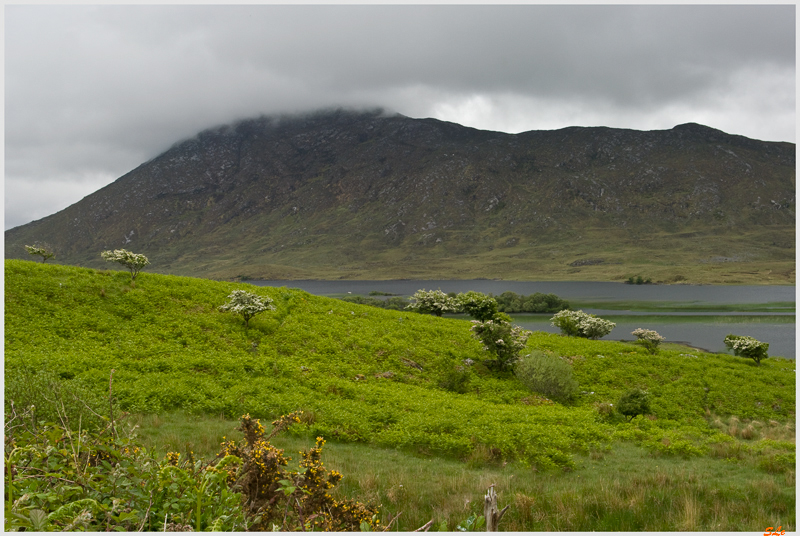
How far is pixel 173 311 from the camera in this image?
2281 centimetres

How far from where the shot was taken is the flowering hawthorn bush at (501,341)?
23.9 meters

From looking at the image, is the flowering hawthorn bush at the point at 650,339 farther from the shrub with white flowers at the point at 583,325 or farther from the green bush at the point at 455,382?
the green bush at the point at 455,382

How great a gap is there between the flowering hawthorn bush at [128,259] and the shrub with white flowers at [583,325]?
34.1 metres

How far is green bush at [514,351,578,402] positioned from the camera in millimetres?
21531

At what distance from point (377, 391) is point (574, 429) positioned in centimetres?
753

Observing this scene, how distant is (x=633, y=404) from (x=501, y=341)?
6.91 m

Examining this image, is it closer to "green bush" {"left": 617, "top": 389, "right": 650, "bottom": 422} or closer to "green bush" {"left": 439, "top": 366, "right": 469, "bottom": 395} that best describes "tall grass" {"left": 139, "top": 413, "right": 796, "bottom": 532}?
"green bush" {"left": 617, "top": 389, "right": 650, "bottom": 422}

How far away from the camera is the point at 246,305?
22.9 m

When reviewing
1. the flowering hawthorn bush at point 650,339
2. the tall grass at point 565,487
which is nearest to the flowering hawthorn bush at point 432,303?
the flowering hawthorn bush at point 650,339

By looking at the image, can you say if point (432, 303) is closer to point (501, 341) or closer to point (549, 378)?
point (501, 341)

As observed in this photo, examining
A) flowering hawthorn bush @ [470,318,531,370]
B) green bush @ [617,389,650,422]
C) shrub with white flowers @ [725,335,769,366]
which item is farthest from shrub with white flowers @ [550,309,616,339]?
green bush @ [617,389,650,422]

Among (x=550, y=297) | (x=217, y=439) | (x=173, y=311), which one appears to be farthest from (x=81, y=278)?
(x=550, y=297)

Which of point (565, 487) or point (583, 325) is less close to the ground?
point (565, 487)

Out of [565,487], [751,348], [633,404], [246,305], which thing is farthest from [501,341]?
[751,348]
